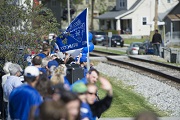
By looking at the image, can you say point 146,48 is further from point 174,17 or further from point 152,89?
point 174,17

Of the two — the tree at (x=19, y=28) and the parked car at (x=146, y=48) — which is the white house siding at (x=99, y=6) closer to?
the parked car at (x=146, y=48)

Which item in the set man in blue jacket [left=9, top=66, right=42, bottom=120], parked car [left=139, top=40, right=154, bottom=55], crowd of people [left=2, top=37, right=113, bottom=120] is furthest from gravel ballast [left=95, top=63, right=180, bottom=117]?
parked car [left=139, top=40, right=154, bottom=55]

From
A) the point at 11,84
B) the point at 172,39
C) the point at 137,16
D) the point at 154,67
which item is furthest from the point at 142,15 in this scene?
the point at 11,84

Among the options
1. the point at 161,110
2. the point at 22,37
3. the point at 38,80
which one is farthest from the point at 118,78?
the point at 38,80

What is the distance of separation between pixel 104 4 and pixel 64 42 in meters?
77.0

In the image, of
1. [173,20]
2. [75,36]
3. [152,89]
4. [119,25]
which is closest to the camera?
[75,36]

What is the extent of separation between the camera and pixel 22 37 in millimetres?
15008

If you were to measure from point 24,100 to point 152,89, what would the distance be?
13.7 m

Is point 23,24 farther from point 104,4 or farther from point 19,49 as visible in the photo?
point 104,4

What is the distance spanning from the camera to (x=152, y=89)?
21016 millimetres

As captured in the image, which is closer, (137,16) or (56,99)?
(56,99)

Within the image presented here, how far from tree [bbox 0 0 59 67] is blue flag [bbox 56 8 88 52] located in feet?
2.17

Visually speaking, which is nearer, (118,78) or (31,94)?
(31,94)

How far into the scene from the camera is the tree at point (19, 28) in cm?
1492
